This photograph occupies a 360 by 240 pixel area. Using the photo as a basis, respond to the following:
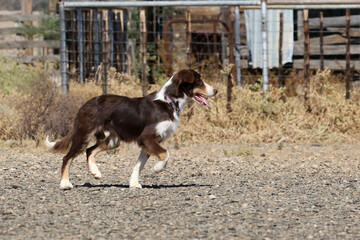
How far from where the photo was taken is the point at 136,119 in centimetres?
834

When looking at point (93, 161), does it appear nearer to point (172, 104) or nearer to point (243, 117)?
point (172, 104)

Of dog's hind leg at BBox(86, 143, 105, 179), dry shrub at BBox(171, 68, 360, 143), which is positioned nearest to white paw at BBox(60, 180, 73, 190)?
dog's hind leg at BBox(86, 143, 105, 179)

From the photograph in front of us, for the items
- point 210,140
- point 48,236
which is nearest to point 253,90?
point 210,140

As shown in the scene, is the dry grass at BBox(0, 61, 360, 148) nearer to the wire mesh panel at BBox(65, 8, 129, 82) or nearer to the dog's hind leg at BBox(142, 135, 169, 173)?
the wire mesh panel at BBox(65, 8, 129, 82)

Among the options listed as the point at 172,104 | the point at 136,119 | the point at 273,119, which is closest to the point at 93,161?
the point at 136,119

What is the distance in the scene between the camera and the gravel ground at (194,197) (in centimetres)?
606

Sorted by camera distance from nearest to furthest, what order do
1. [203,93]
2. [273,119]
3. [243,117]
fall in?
[203,93] → [243,117] → [273,119]

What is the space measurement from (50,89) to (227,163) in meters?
4.30

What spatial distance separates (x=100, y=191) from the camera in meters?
8.01

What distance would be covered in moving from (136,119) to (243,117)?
4807mm

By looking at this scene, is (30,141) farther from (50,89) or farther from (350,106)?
(350,106)

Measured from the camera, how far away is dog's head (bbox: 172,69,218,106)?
8.41 m

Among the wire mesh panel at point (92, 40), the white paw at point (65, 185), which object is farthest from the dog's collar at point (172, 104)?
the wire mesh panel at point (92, 40)

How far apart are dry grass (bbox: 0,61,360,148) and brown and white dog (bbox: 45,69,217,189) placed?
150 inches
